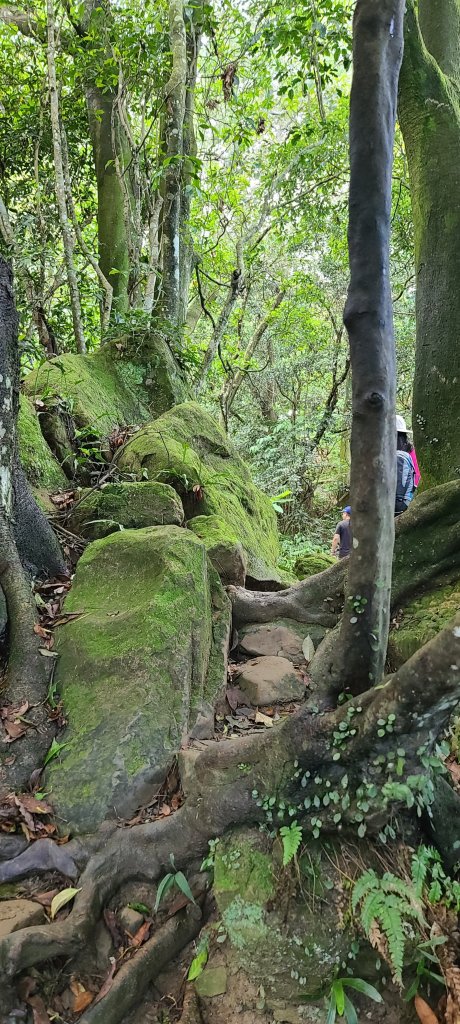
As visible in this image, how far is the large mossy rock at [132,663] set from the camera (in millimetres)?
3371

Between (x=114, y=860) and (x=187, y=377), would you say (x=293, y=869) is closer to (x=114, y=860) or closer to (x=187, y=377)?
(x=114, y=860)

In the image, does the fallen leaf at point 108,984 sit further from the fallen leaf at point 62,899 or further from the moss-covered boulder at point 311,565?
the moss-covered boulder at point 311,565

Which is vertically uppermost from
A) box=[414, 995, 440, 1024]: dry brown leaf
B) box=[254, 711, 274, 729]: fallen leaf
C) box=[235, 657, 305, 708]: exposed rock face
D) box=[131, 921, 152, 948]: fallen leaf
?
box=[235, 657, 305, 708]: exposed rock face

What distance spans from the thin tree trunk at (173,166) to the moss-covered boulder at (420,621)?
590 cm

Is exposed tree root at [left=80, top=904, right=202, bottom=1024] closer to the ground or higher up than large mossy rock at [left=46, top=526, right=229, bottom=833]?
closer to the ground

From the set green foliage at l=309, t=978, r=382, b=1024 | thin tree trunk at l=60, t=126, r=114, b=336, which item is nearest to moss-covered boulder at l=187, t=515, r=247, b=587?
green foliage at l=309, t=978, r=382, b=1024

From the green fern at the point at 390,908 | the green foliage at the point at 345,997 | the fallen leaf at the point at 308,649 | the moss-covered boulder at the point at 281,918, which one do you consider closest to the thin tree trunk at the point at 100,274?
the fallen leaf at the point at 308,649

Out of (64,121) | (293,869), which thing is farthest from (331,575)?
(64,121)

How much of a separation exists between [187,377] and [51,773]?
715 cm

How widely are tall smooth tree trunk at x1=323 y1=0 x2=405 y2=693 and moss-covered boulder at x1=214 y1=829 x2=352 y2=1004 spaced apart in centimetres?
118

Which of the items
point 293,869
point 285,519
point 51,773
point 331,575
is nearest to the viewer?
point 293,869

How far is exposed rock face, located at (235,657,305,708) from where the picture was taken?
176 inches

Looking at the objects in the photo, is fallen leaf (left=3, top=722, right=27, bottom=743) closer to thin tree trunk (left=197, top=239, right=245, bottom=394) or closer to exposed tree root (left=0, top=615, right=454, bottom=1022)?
exposed tree root (left=0, top=615, right=454, bottom=1022)

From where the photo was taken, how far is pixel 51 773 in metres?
3.44
